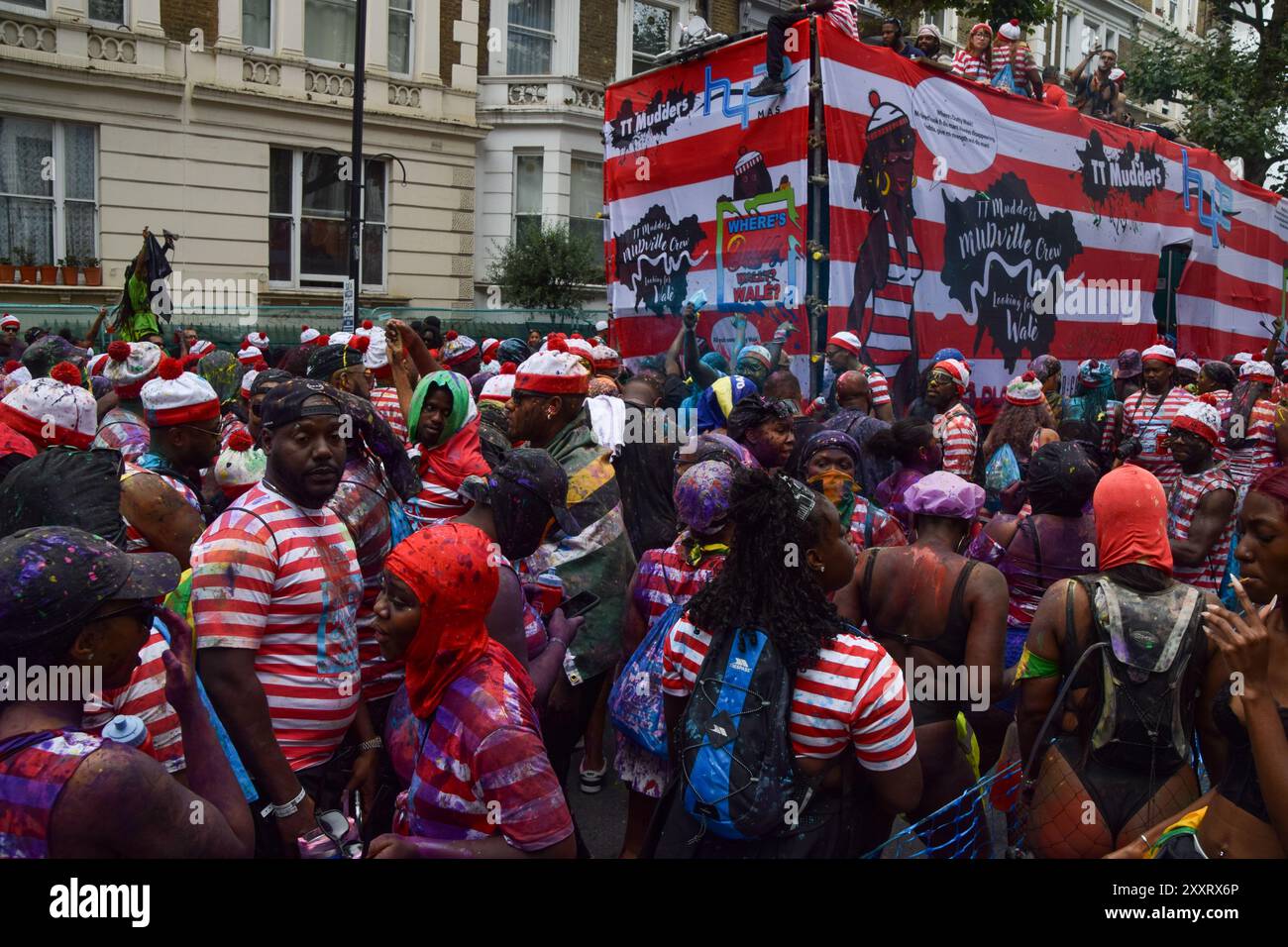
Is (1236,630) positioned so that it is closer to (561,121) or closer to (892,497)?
(892,497)

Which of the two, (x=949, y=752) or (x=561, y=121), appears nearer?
(x=949, y=752)

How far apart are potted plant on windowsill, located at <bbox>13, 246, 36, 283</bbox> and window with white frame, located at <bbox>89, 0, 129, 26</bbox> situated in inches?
161

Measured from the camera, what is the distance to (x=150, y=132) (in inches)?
758

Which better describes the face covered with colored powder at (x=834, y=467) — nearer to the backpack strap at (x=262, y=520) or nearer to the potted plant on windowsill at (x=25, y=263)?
the backpack strap at (x=262, y=520)

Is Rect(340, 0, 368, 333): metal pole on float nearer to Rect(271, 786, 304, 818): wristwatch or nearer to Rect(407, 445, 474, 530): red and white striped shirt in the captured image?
Rect(407, 445, 474, 530): red and white striped shirt

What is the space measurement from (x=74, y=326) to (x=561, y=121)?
11464mm

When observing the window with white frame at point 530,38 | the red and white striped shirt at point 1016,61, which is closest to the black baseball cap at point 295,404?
the red and white striped shirt at point 1016,61

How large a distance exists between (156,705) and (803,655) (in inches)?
60.5

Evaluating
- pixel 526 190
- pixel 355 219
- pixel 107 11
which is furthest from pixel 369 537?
pixel 526 190

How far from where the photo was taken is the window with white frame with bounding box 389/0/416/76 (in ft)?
72.4

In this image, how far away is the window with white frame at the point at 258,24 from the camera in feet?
66.7
